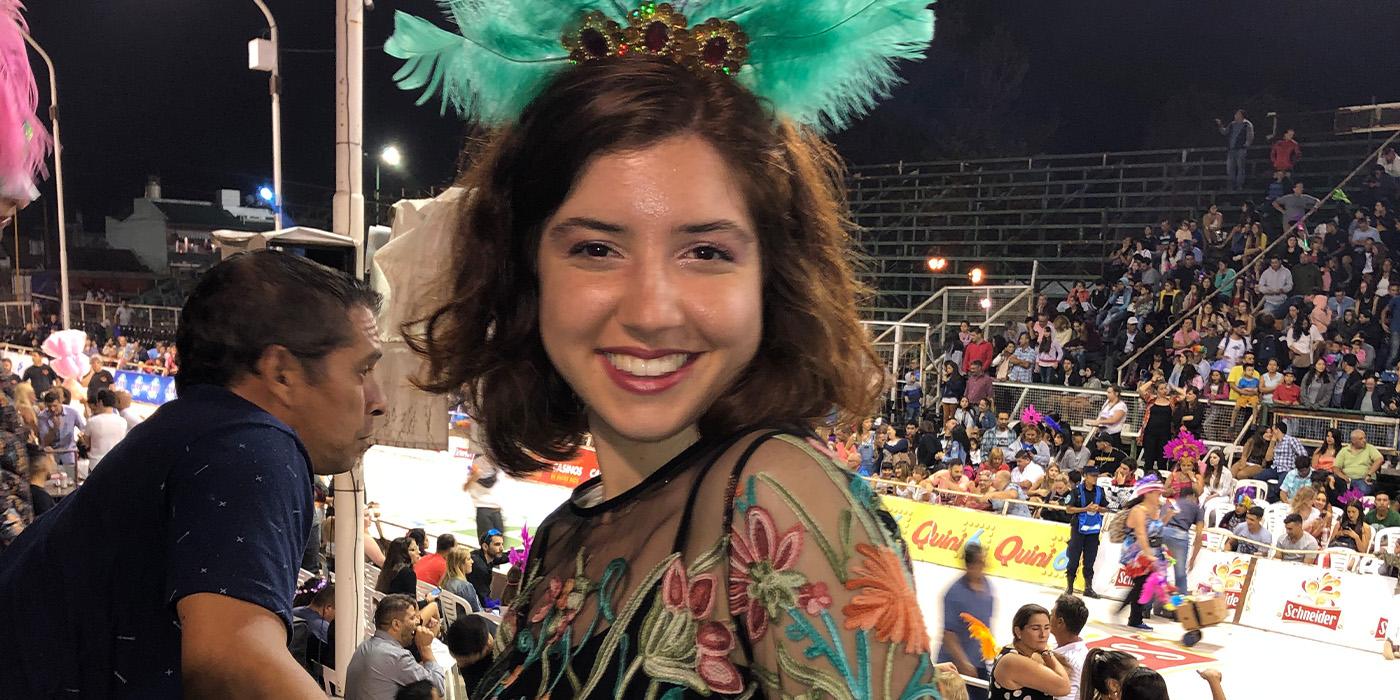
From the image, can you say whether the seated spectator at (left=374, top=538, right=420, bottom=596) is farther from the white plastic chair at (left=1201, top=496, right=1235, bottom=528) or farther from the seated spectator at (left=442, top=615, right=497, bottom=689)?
the white plastic chair at (left=1201, top=496, right=1235, bottom=528)

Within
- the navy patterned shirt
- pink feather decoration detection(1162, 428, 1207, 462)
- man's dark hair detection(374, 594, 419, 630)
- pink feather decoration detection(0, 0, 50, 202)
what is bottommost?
pink feather decoration detection(1162, 428, 1207, 462)

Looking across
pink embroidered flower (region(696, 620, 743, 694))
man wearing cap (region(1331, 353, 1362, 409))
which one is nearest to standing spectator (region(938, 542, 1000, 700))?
pink embroidered flower (region(696, 620, 743, 694))

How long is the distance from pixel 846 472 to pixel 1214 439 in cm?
1364

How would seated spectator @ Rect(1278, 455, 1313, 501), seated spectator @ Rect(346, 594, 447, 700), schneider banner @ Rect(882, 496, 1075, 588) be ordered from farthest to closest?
seated spectator @ Rect(1278, 455, 1313, 501)
schneider banner @ Rect(882, 496, 1075, 588)
seated spectator @ Rect(346, 594, 447, 700)

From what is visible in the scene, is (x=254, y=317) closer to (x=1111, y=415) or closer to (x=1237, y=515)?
(x=1237, y=515)

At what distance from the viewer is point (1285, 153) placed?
17.5 metres

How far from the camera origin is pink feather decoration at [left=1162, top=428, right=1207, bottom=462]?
11.8 m

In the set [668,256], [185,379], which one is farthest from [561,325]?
[185,379]

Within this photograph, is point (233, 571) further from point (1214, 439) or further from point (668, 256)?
point (1214, 439)

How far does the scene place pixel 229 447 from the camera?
1526mm

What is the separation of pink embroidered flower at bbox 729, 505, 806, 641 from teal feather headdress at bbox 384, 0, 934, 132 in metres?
0.56

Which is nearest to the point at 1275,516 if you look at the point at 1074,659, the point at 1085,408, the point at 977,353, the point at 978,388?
the point at 1085,408

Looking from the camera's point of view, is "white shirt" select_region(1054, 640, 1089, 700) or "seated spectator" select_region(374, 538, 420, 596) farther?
"seated spectator" select_region(374, 538, 420, 596)

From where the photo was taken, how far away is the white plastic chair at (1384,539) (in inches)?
380
